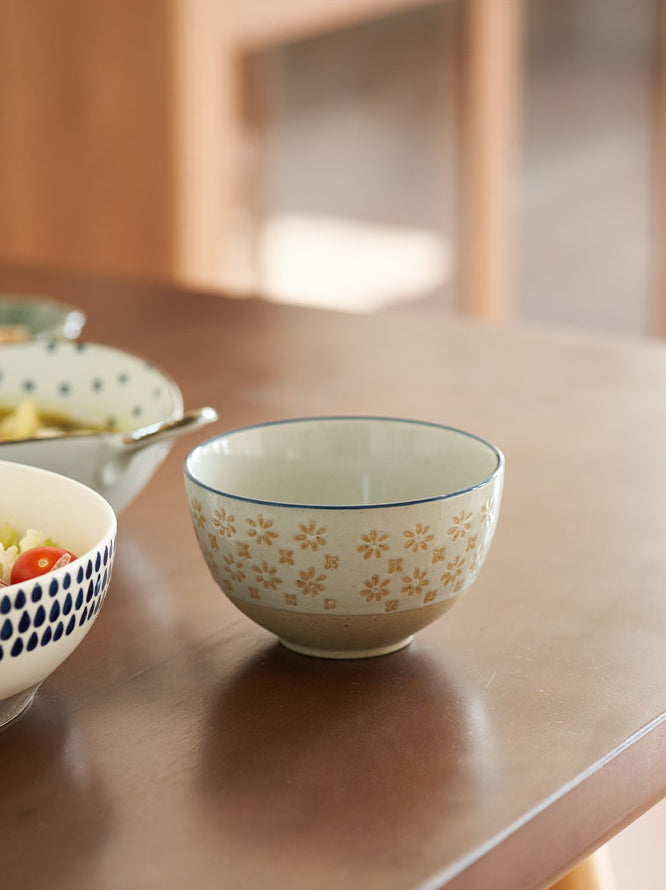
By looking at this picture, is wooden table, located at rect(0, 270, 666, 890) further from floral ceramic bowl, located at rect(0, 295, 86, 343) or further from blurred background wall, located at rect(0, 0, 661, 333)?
blurred background wall, located at rect(0, 0, 661, 333)

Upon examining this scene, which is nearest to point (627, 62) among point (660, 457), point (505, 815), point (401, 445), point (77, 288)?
point (77, 288)

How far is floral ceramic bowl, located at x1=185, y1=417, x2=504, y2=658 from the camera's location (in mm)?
539

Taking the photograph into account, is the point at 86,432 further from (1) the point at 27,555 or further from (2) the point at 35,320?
(2) the point at 35,320

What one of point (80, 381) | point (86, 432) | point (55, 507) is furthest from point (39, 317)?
point (55, 507)

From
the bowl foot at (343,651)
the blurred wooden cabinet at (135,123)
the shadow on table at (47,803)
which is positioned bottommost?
the shadow on table at (47,803)

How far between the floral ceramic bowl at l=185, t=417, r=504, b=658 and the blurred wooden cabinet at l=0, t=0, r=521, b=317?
7.05ft

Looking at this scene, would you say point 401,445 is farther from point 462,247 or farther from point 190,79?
point 462,247

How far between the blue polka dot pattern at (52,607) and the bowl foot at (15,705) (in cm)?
4

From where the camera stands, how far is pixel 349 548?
1.77 feet

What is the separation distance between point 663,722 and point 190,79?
2.33m

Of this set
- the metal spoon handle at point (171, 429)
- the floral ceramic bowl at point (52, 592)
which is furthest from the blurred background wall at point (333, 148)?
the floral ceramic bowl at point (52, 592)

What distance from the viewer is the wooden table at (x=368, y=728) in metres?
0.45

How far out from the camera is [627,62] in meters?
3.11

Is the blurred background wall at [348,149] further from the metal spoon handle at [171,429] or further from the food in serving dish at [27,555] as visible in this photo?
the food in serving dish at [27,555]
